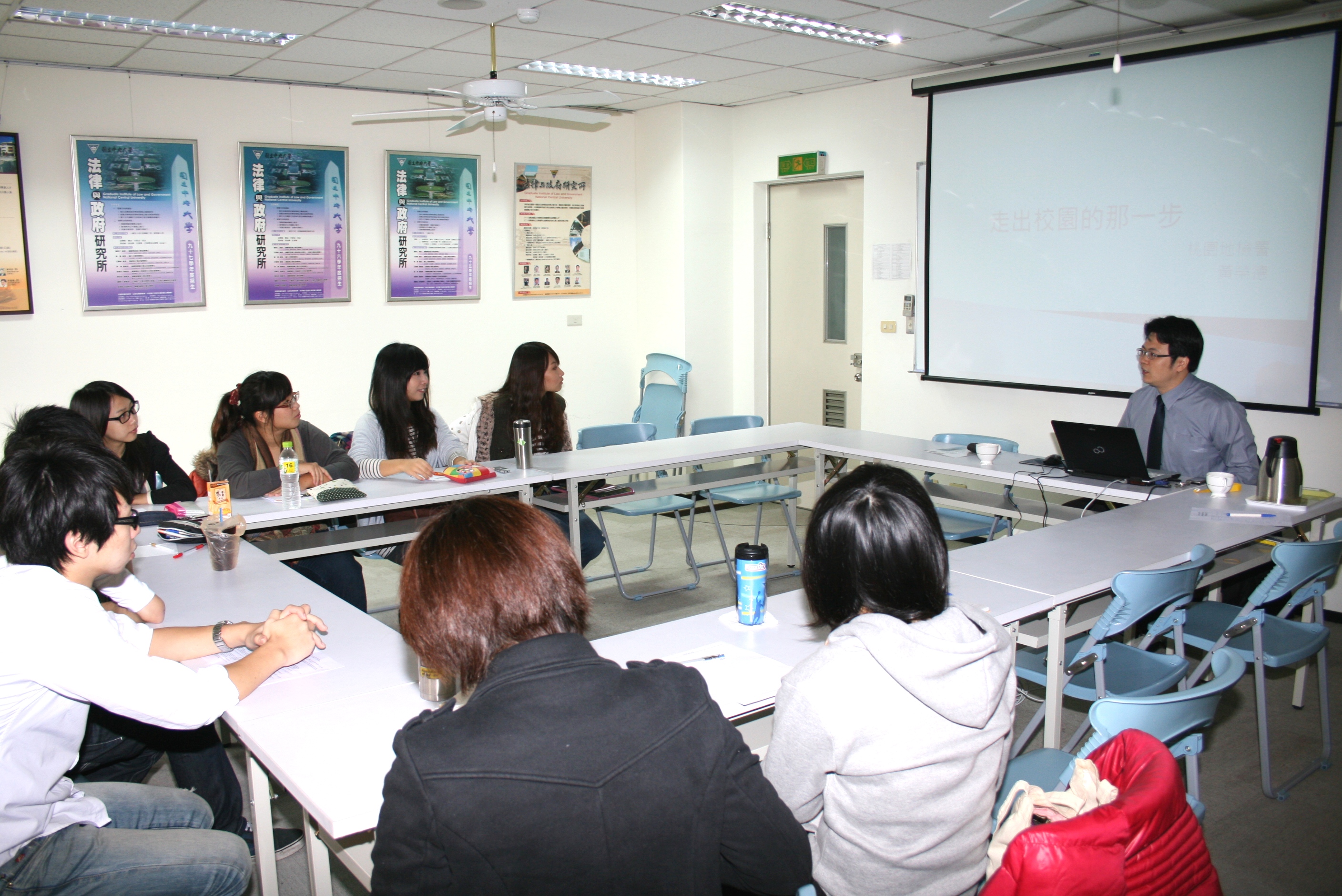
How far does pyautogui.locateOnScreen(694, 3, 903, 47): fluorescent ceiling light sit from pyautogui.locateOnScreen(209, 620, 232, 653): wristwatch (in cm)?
317

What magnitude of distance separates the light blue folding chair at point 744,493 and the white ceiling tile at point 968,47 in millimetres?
2016

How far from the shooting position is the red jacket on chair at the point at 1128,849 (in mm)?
1128

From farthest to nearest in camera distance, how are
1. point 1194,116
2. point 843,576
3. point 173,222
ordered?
point 173,222 < point 1194,116 < point 843,576

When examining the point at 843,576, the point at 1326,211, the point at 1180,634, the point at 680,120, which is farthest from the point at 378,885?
the point at 680,120

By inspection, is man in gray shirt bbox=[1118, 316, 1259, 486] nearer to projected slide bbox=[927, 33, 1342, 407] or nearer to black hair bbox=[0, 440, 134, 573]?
projected slide bbox=[927, 33, 1342, 407]

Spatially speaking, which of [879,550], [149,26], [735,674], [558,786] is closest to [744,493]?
[735,674]

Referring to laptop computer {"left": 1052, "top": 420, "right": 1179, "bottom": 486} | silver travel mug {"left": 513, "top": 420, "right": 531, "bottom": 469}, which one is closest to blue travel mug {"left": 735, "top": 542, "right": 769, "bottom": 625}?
silver travel mug {"left": 513, "top": 420, "right": 531, "bottom": 469}

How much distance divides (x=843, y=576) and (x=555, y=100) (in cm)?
327

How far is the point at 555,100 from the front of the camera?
4164 mm

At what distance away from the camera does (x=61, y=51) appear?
4.45m

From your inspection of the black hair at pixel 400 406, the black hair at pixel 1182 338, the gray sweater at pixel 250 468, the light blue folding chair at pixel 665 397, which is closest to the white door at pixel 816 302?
the light blue folding chair at pixel 665 397

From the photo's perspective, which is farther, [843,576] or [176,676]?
[176,676]

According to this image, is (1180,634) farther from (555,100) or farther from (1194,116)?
(555,100)

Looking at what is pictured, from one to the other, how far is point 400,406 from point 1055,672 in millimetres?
2726
